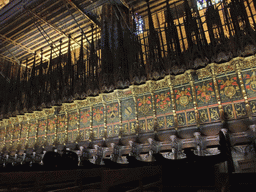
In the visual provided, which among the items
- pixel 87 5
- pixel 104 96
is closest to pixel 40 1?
pixel 87 5

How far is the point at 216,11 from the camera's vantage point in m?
7.61

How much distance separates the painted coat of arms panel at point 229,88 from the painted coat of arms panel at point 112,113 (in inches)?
190

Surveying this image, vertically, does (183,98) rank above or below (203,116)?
above

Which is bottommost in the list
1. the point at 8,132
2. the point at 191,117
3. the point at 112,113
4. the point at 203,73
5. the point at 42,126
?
the point at 191,117

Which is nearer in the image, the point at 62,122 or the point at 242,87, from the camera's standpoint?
the point at 242,87

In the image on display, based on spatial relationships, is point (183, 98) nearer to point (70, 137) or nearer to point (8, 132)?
point (70, 137)

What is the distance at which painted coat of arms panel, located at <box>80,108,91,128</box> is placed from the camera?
1005cm

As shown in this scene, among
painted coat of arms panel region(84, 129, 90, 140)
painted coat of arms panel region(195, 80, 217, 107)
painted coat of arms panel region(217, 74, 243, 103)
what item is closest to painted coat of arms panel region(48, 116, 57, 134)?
painted coat of arms panel region(84, 129, 90, 140)

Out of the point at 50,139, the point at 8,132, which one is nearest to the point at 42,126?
the point at 50,139

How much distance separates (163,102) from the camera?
8.37 metres

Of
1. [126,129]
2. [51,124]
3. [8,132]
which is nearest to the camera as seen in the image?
[126,129]

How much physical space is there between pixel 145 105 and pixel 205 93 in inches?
106

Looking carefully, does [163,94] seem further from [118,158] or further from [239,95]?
[118,158]

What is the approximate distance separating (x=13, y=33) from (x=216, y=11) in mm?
14313
